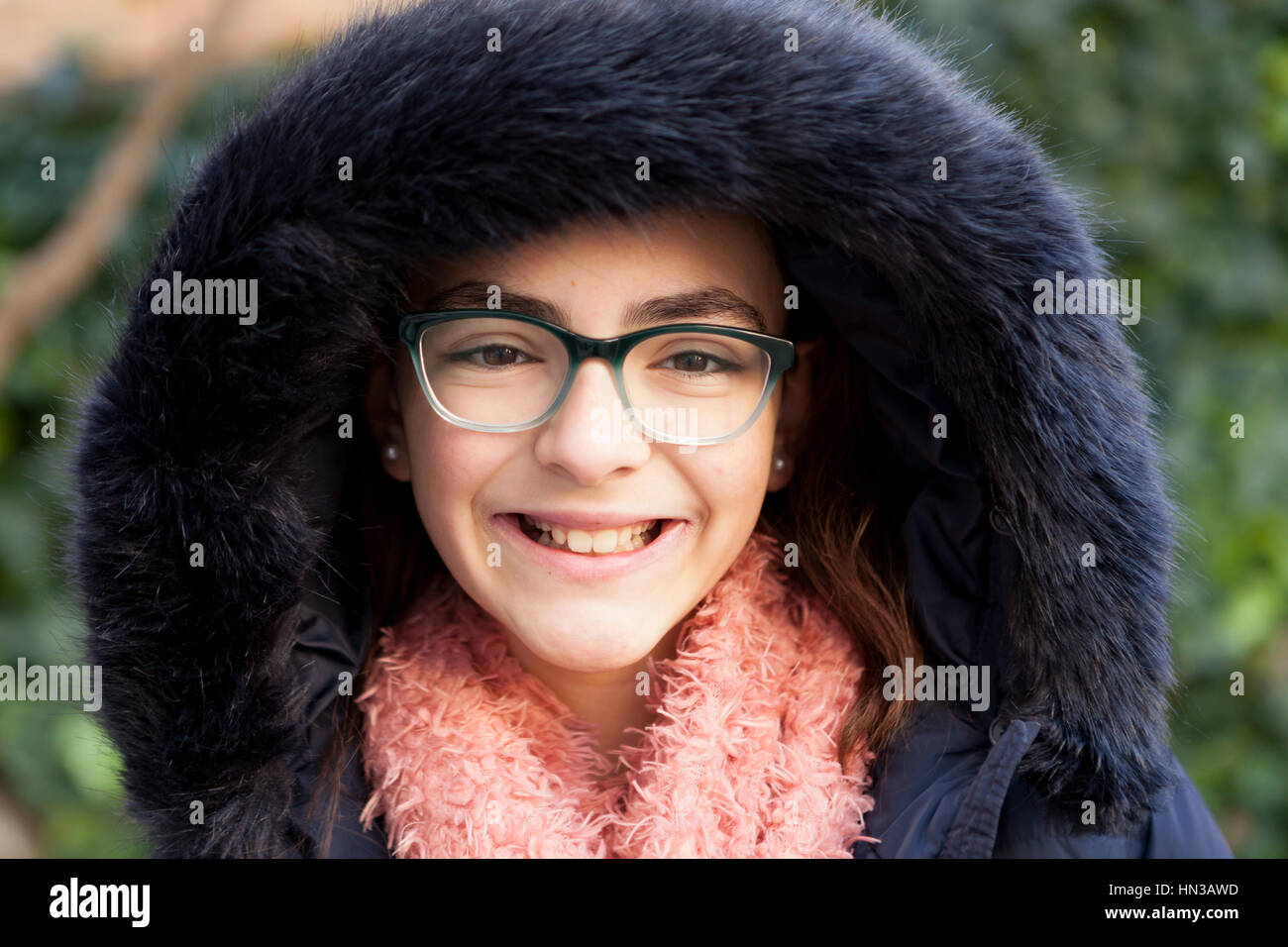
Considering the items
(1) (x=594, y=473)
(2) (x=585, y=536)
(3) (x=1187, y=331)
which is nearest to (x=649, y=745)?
(2) (x=585, y=536)

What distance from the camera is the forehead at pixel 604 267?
133 centimetres

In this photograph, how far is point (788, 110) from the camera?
1265 millimetres

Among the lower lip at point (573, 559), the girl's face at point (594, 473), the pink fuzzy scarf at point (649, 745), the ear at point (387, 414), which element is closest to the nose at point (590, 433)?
the girl's face at point (594, 473)

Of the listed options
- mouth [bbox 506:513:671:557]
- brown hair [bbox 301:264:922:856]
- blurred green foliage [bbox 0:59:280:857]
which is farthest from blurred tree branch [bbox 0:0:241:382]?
mouth [bbox 506:513:671:557]

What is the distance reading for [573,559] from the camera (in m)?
1.43

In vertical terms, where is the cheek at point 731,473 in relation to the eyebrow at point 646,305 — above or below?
below

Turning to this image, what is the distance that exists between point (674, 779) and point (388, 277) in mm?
796

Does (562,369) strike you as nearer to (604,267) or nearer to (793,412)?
(604,267)

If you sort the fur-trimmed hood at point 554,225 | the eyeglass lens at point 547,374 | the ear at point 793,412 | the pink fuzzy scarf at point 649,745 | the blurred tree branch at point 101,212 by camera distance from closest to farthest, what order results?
the fur-trimmed hood at point 554,225
the eyeglass lens at point 547,374
the pink fuzzy scarf at point 649,745
the ear at point 793,412
the blurred tree branch at point 101,212

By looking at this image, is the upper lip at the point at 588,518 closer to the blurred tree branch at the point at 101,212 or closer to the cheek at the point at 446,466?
the cheek at the point at 446,466

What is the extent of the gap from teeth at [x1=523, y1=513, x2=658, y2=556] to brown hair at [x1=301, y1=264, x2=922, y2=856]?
1.08 feet

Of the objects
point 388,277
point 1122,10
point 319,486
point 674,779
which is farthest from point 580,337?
point 1122,10

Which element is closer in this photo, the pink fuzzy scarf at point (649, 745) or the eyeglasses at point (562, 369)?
the eyeglasses at point (562, 369)
